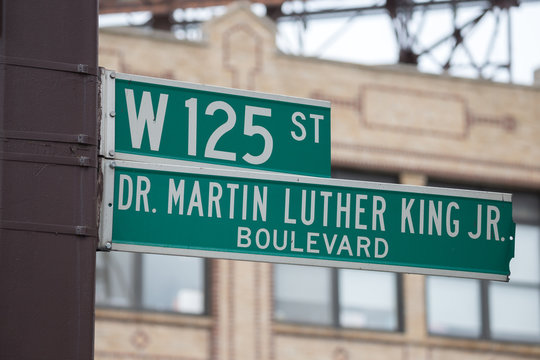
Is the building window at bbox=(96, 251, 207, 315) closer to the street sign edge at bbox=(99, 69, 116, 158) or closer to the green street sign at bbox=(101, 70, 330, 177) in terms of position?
the green street sign at bbox=(101, 70, 330, 177)

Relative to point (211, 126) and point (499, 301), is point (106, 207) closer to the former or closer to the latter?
point (211, 126)

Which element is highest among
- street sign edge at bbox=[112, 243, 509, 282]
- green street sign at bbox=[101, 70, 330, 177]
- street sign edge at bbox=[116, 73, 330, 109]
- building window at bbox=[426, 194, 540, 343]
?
street sign edge at bbox=[116, 73, 330, 109]

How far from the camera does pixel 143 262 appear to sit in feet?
54.2

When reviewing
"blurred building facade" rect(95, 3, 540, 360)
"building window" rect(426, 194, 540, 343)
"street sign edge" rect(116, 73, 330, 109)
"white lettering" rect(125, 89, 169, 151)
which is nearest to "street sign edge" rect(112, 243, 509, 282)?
"white lettering" rect(125, 89, 169, 151)

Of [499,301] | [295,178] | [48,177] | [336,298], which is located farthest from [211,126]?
[499,301]

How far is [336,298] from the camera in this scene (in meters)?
17.5

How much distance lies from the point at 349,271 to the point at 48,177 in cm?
1396

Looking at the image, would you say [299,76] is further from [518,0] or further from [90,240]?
[90,240]

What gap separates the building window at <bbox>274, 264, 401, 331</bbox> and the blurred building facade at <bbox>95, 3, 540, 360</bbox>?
0.02m

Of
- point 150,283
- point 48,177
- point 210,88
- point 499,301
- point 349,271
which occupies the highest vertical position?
point 210,88

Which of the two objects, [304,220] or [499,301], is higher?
[304,220]

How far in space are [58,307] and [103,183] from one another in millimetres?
590

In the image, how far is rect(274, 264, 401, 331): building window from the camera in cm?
1720

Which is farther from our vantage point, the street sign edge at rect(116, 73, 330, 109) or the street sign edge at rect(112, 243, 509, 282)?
the street sign edge at rect(116, 73, 330, 109)
